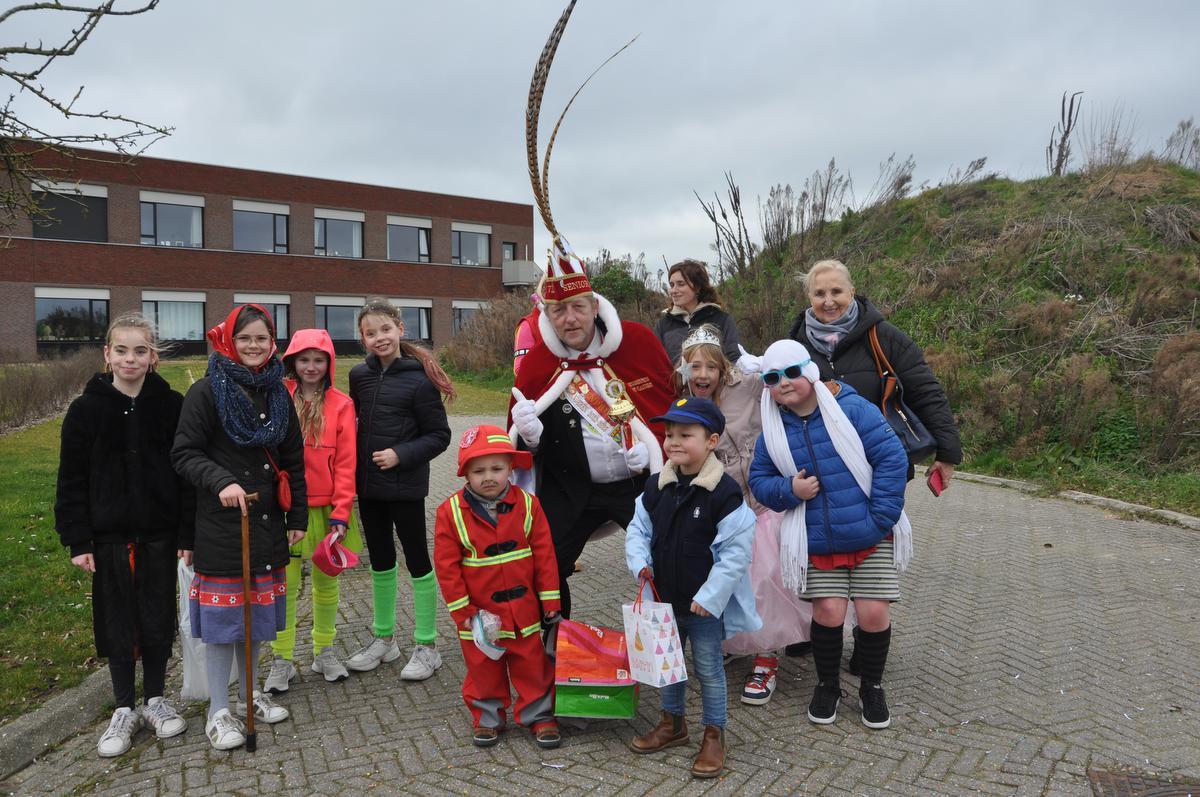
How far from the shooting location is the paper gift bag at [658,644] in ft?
10.8

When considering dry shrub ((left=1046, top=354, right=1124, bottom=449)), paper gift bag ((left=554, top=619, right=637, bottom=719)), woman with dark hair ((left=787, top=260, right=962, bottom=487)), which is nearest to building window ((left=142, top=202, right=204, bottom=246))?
dry shrub ((left=1046, top=354, right=1124, bottom=449))

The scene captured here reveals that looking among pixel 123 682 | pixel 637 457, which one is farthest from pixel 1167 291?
pixel 123 682

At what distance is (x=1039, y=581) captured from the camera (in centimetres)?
609

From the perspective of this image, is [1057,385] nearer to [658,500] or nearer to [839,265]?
[839,265]

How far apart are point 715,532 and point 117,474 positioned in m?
2.63

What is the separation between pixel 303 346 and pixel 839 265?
2.79m

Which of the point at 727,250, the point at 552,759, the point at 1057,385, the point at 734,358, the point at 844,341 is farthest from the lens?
the point at 727,250

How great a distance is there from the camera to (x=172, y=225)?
34406mm

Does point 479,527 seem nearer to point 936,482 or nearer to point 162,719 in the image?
point 162,719

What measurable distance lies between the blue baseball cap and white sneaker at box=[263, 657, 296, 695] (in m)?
2.37

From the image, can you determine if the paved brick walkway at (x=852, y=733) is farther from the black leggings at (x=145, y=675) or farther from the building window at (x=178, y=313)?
the building window at (x=178, y=313)

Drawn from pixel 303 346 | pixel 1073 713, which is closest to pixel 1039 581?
pixel 1073 713

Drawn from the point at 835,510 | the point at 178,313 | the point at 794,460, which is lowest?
the point at 835,510

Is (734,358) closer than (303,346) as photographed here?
No
